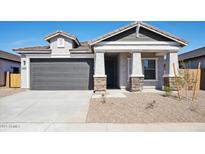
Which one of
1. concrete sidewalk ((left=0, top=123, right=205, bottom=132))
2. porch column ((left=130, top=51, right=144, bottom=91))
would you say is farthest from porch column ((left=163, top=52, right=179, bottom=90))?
concrete sidewalk ((left=0, top=123, right=205, bottom=132))

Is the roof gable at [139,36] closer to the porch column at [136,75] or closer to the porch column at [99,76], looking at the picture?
the porch column at [136,75]

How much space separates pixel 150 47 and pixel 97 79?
452cm

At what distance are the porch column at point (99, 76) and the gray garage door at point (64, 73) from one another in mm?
2176

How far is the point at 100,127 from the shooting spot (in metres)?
5.85

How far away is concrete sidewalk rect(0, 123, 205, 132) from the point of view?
221 inches

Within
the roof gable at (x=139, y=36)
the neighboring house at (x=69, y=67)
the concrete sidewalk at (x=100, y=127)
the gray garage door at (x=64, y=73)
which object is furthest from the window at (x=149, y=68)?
the concrete sidewalk at (x=100, y=127)

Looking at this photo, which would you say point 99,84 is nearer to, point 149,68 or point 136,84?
point 136,84

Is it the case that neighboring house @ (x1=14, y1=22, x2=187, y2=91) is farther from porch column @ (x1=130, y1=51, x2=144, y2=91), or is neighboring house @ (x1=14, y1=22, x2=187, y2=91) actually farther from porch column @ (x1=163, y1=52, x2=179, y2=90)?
porch column @ (x1=130, y1=51, x2=144, y2=91)

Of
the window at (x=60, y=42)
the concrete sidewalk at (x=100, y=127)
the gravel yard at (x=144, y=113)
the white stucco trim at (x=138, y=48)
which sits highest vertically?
the window at (x=60, y=42)

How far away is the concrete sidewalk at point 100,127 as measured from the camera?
5.62 metres

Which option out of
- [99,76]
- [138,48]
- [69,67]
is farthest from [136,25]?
[69,67]
